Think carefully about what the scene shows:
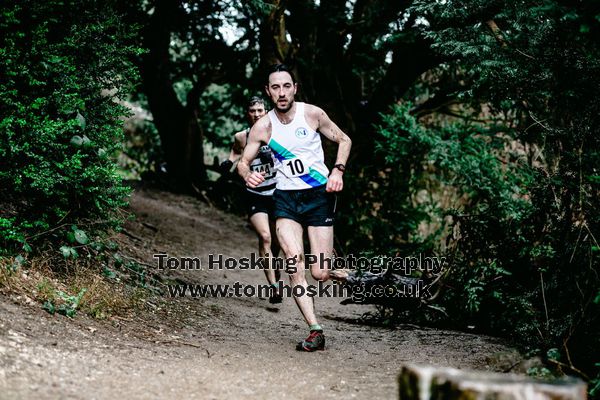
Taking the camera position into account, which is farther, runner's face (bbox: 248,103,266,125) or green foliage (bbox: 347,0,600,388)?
runner's face (bbox: 248,103,266,125)

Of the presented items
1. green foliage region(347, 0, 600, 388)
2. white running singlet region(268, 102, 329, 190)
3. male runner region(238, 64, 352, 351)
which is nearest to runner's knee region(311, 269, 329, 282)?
male runner region(238, 64, 352, 351)

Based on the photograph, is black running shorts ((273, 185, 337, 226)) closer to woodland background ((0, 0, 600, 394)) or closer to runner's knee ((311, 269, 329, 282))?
runner's knee ((311, 269, 329, 282))

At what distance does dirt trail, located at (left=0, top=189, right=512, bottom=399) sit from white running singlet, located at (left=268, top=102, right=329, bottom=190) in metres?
1.45

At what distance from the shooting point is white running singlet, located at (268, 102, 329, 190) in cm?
532

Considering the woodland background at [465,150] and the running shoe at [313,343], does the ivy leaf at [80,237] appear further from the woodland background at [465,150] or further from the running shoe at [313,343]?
the running shoe at [313,343]

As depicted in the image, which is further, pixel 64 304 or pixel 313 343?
pixel 313 343

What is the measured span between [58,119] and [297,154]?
2069 mm

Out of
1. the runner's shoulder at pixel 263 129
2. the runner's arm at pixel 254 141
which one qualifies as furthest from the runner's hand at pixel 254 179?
the runner's shoulder at pixel 263 129

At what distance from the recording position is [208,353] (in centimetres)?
479

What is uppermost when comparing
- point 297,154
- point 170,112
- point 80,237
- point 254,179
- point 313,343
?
point 170,112

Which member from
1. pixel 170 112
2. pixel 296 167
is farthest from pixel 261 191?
pixel 170 112

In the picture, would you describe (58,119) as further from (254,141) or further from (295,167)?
(295,167)

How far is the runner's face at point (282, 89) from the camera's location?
17.5 ft

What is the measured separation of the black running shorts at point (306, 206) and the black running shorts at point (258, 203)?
1647 millimetres
